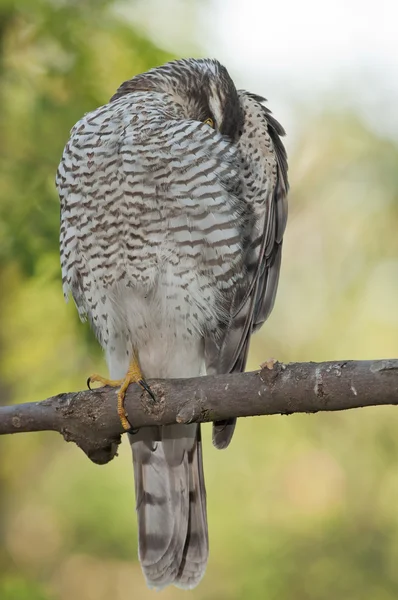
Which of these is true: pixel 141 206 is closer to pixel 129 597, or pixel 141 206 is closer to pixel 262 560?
pixel 262 560

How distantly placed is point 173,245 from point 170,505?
49.6 inches

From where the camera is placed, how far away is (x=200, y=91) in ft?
13.8

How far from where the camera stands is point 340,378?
2549mm

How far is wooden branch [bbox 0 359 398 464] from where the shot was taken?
252 cm

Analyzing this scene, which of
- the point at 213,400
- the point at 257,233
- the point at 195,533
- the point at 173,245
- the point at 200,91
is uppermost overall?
the point at 200,91

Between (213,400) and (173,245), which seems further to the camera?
(173,245)

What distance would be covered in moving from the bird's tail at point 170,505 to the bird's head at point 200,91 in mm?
1481

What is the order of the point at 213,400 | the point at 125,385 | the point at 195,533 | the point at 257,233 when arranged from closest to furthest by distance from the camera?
the point at 213,400, the point at 125,385, the point at 195,533, the point at 257,233

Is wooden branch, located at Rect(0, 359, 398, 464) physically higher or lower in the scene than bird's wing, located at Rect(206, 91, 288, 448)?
lower

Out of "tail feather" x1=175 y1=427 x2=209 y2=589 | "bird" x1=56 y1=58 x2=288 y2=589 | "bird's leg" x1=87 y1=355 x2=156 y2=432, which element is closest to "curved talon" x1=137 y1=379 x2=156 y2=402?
"bird's leg" x1=87 y1=355 x2=156 y2=432

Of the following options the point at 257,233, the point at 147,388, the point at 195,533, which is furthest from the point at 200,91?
the point at 195,533

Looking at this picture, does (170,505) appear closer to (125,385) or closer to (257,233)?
(125,385)

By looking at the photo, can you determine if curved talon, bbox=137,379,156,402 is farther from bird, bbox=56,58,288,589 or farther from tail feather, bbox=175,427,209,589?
tail feather, bbox=175,427,209,589

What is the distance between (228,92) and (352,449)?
12.1 ft
